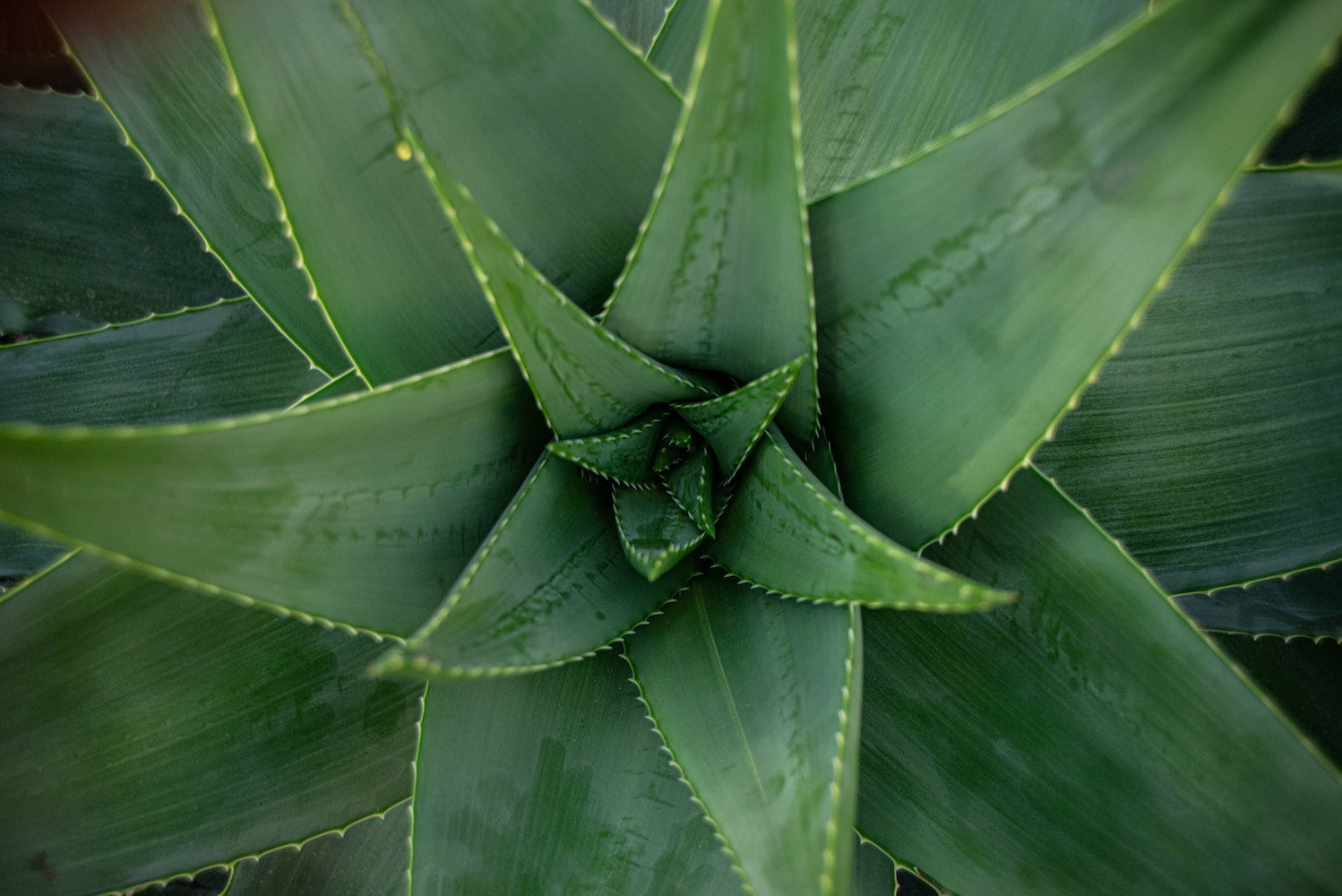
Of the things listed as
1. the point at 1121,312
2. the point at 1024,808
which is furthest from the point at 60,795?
the point at 1121,312

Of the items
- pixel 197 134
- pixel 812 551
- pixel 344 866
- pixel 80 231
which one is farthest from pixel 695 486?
pixel 80 231

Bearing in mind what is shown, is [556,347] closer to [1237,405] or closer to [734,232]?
[734,232]

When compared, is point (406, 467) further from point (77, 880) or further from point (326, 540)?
point (77, 880)

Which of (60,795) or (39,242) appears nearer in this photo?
(60,795)

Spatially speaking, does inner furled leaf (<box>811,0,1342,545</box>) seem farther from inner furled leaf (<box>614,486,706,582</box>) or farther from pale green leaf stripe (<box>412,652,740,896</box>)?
pale green leaf stripe (<box>412,652,740,896</box>)

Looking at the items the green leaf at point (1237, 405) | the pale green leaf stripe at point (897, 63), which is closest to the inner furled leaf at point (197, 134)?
the pale green leaf stripe at point (897, 63)

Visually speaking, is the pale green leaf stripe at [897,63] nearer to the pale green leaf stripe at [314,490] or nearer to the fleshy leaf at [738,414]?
the fleshy leaf at [738,414]

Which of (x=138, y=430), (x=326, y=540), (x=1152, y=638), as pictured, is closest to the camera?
(x=138, y=430)

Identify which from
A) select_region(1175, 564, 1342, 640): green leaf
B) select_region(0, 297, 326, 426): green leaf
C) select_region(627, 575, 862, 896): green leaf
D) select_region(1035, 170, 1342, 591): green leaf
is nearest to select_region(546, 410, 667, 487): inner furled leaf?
select_region(627, 575, 862, 896): green leaf
